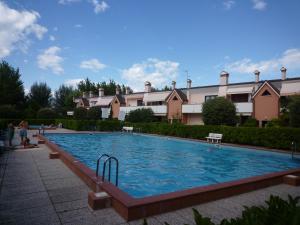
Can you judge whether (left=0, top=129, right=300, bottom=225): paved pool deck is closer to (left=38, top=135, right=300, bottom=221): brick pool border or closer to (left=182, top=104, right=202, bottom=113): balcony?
(left=38, top=135, right=300, bottom=221): brick pool border

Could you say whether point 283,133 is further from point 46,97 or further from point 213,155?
point 46,97

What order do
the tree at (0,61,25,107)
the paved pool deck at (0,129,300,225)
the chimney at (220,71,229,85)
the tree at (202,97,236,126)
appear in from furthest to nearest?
the tree at (0,61,25,107) < the chimney at (220,71,229,85) < the tree at (202,97,236,126) < the paved pool deck at (0,129,300,225)

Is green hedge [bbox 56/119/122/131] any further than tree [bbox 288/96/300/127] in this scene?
Yes

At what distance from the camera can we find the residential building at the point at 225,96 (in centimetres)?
3109

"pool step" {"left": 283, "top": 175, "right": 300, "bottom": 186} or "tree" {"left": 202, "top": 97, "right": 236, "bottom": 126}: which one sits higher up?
"tree" {"left": 202, "top": 97, "right": 236, "bottom": 126}

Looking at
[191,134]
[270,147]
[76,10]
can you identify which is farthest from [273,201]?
[191,134]

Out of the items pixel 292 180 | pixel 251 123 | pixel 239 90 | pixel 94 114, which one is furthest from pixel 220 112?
pixel 94 114

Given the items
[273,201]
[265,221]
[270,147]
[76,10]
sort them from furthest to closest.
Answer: [270,147] < [76,10] < [273,201] < [265,221]

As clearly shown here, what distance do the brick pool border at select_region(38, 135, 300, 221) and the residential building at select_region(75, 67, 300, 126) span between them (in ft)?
79.9

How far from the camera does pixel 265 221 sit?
114 inches

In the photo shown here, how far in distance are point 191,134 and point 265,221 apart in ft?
87.1

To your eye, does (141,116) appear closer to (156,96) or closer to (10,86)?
(156,96)

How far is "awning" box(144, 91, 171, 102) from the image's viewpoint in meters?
47.3

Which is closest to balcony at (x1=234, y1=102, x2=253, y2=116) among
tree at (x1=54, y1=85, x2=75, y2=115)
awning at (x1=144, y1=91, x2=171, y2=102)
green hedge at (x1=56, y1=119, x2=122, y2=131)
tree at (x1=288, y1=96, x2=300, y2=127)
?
tree at (x1=288, y1=96, x2=300, y2=127)
